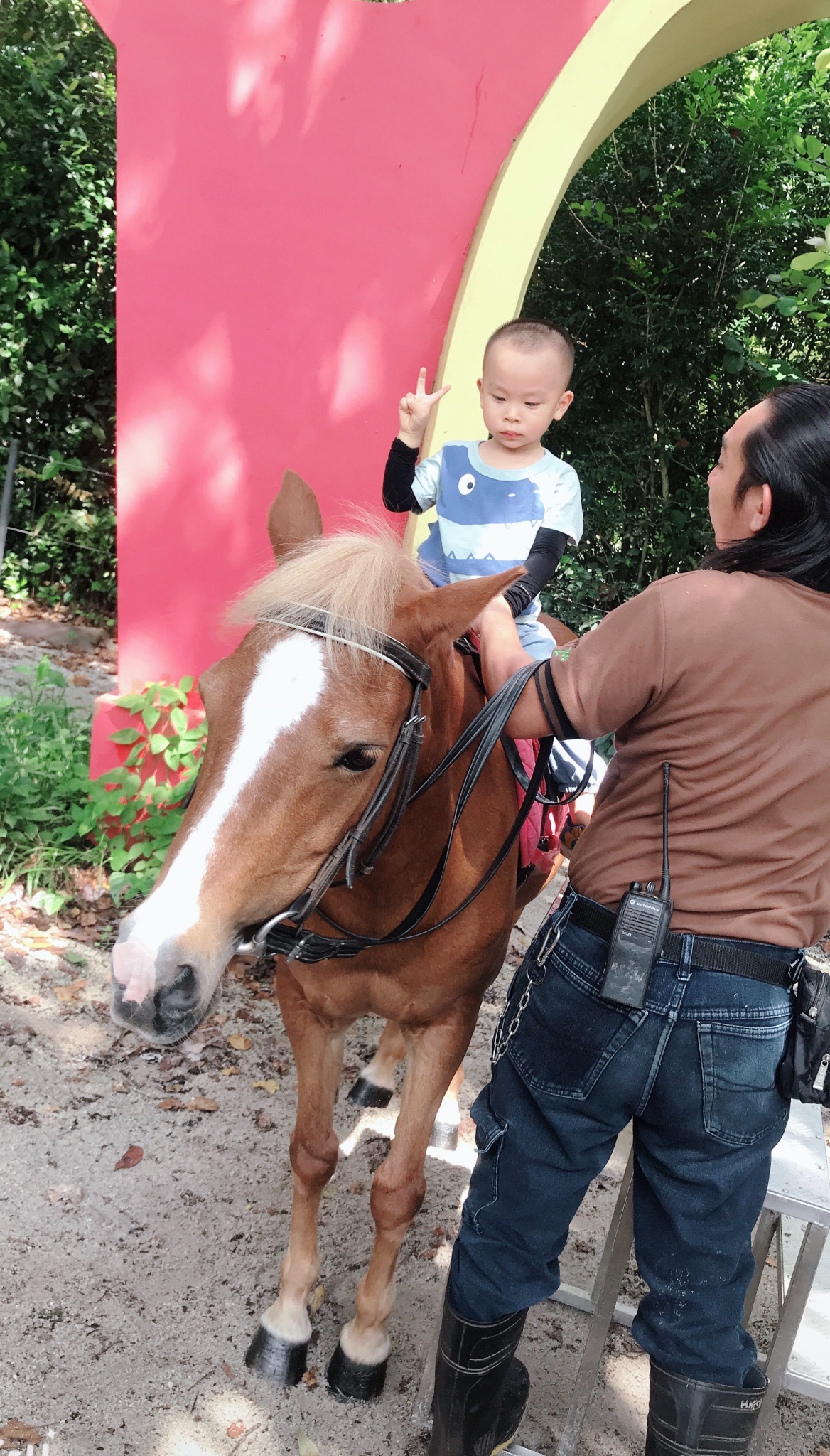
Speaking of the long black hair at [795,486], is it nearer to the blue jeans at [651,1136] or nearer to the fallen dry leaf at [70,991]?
the blue jeans at [651,1136]

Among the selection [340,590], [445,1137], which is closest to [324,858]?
[340,590]

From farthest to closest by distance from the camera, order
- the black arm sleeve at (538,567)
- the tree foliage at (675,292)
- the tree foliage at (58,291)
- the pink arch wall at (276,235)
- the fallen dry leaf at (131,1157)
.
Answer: the tree foliage at (58,291) → the tree foliage at (675,292) → the pink arch wall at (276,235) → the fallen dry leaf at (131,1157) → the black arm sleeve at (538,567)

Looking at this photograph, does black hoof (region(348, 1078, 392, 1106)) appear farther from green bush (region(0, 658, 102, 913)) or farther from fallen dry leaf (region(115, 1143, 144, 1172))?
green bush (region(0, 658, 102, 913))

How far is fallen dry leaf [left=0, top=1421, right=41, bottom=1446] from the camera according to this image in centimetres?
216

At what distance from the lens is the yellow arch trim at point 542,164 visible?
372 centimetres

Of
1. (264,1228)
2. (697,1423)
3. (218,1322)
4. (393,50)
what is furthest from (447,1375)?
(393,50)

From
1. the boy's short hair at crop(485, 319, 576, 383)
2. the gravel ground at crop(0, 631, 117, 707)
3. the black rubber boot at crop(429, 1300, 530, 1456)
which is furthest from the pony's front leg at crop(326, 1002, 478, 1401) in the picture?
the gravel ground at crop(0, 631, 117, 707)

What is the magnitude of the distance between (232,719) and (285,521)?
25.6 inches

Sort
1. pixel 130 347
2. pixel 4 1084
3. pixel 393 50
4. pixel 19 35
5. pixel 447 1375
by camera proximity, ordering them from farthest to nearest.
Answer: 1. pixel 19 35
2. pixel 130 347
3. pixel 393 50
4. pixel 4 1084
5. pixel 447 1375

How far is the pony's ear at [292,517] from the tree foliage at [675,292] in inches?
208

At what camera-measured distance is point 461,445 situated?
2803mm

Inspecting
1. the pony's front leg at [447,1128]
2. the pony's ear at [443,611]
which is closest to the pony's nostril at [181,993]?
the pony's ear at [443,611]

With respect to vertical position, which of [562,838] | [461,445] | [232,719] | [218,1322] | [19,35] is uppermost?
[19,35]

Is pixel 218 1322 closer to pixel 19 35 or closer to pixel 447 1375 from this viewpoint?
pixel 447 1375
